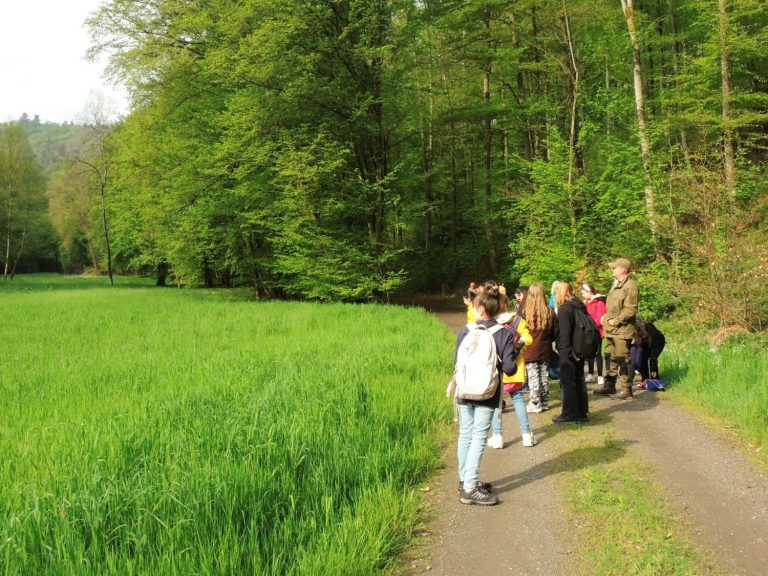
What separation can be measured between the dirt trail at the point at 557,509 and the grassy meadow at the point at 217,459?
0.40 meters

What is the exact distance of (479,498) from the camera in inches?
172

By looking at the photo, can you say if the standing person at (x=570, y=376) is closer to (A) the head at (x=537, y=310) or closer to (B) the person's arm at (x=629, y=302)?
(A) the head at (x=537, y=310)

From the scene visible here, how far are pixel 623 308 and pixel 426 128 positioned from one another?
21.0 metres

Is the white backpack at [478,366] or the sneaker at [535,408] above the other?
the white backpack at [478,366]

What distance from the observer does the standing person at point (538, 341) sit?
7.05 meters

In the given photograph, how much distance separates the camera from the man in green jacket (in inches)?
298

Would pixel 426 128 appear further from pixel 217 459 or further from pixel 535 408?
pixel 217 459

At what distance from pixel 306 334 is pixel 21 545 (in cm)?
988

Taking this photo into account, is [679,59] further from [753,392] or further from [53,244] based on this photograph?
[53,244]

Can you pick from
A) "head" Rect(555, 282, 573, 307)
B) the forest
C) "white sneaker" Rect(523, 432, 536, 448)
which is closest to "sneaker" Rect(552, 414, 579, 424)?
"white sneaker" Rect(523, 432, 536, 448)

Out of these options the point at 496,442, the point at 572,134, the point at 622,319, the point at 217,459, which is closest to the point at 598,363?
the point at 622,319

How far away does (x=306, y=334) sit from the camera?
41.9ft

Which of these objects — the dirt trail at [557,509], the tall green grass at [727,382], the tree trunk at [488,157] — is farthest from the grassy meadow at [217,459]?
the tree trunk at [488,157]

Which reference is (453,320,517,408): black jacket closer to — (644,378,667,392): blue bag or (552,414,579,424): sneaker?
(552,414,579,424): sneaker
